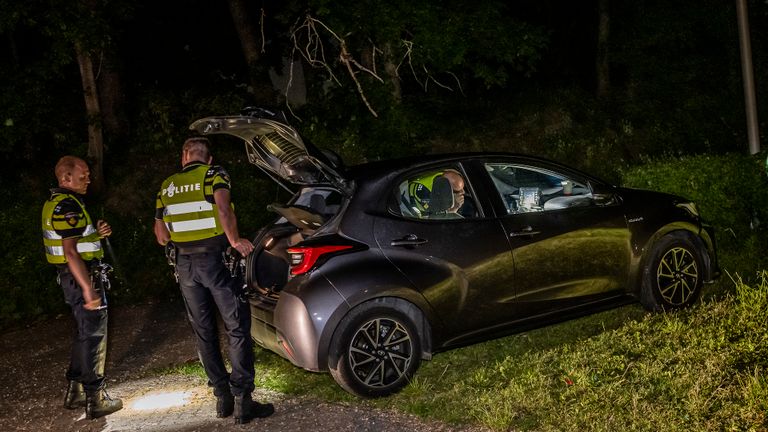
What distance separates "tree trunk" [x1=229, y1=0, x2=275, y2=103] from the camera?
16578 mm

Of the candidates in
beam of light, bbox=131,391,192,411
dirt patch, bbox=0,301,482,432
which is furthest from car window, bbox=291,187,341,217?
beam of light, bbox=131,391,192,411

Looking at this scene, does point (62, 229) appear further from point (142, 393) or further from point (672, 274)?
point (672, 274)

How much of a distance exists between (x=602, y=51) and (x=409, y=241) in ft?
50.0

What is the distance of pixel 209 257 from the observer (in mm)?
5605

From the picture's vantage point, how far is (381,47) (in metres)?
14.5

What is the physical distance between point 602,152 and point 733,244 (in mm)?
7718

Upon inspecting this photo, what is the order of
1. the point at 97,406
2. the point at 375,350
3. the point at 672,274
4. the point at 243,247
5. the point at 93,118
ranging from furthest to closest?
1. the point at 93,118
2. the point at 672,274
3. the point at 97,406
4. the point at 375,350
5. the point at 243,247

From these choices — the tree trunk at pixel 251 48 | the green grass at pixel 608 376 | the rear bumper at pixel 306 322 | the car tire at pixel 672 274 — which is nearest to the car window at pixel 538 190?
the car tire at pixel 672 274

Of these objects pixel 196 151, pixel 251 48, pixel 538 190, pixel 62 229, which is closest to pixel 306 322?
pixel 196 151

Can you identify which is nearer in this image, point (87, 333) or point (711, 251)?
point (87, 333)

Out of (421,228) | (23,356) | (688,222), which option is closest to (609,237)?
(688,222)

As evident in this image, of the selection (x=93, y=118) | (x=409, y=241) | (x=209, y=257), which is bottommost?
(x=409, y=241)

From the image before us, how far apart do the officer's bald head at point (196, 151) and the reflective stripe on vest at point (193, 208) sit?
0.36 ft

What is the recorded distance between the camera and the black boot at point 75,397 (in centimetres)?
Result: 639
